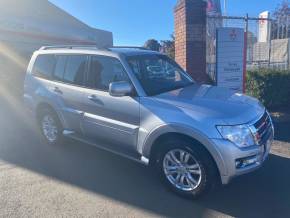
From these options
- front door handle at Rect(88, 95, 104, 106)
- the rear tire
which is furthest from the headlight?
the rear tire

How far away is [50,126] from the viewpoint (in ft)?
19.9

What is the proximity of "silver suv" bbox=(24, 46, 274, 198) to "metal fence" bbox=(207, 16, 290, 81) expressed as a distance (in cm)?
354

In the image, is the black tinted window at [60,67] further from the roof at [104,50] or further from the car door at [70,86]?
the roof at [104,50]

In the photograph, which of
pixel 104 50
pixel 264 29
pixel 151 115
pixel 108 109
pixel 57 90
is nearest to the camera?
pixel 151 115

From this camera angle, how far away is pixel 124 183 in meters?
4.50

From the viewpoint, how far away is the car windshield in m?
4.47

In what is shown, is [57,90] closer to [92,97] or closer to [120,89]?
[92,97]

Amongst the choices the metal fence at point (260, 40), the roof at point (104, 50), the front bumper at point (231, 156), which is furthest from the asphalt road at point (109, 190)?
the metal fence at point (260, 40)

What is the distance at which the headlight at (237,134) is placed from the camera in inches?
140

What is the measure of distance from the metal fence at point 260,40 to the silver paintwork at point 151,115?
3828 millimetres

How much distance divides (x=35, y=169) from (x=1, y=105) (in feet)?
23.7

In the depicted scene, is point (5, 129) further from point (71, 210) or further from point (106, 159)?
point (71, 210)

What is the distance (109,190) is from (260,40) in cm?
823

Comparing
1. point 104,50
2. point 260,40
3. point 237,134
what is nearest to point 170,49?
point 260,40
